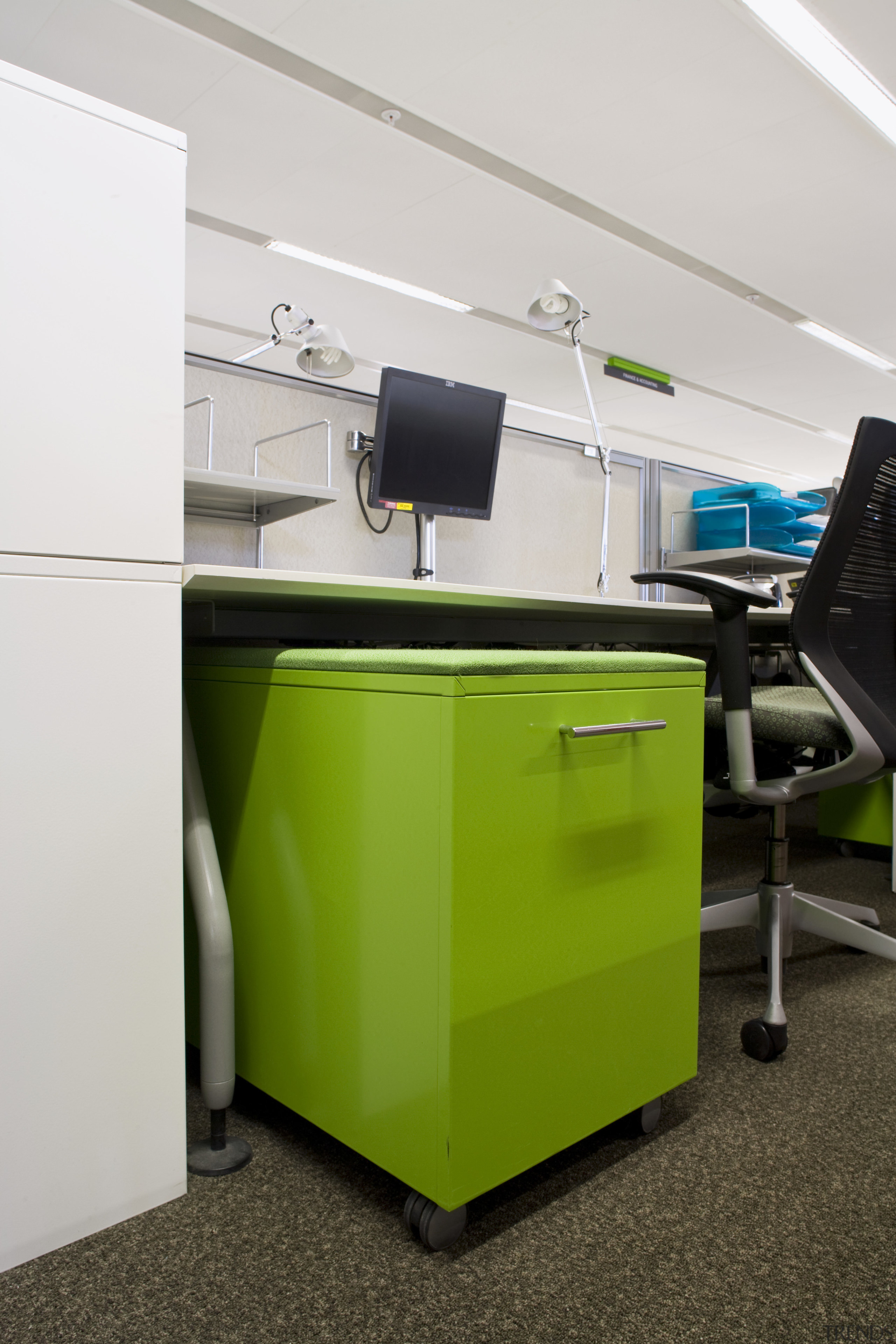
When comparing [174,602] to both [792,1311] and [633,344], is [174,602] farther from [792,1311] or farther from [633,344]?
[633,344]

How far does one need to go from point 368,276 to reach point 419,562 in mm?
3405

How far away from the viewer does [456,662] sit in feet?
2.22

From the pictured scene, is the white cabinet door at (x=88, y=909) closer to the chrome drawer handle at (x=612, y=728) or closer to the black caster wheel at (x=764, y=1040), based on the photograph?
the chrome drawer handle at (x=612, y=728)

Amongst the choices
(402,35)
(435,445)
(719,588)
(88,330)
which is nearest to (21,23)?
(402,35)

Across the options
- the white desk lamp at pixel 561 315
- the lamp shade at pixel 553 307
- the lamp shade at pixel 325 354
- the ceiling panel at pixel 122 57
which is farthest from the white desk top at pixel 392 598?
the ceiling panel at pixel 122 57

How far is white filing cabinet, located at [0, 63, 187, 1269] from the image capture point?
2.28 ft

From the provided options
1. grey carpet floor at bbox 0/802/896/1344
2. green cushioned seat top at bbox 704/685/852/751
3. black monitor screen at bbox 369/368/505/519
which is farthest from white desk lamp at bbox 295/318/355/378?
grey carpet floor at bbox 0/802/896/1344

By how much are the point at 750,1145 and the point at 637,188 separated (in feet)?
12.5

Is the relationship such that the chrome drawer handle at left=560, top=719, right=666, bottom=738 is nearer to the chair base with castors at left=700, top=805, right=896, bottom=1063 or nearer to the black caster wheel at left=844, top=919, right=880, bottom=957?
the chair base with castors at left=700, top=805, right=896, bottom=1063

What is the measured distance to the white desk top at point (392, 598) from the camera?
0.81 meters

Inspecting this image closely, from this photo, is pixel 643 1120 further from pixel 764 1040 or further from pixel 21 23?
pixel 21 23

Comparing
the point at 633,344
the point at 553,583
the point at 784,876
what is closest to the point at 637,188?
the point at 633,344

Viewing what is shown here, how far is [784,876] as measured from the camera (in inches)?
47.7

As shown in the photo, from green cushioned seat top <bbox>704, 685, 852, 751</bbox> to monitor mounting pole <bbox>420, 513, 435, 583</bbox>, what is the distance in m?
0.68
